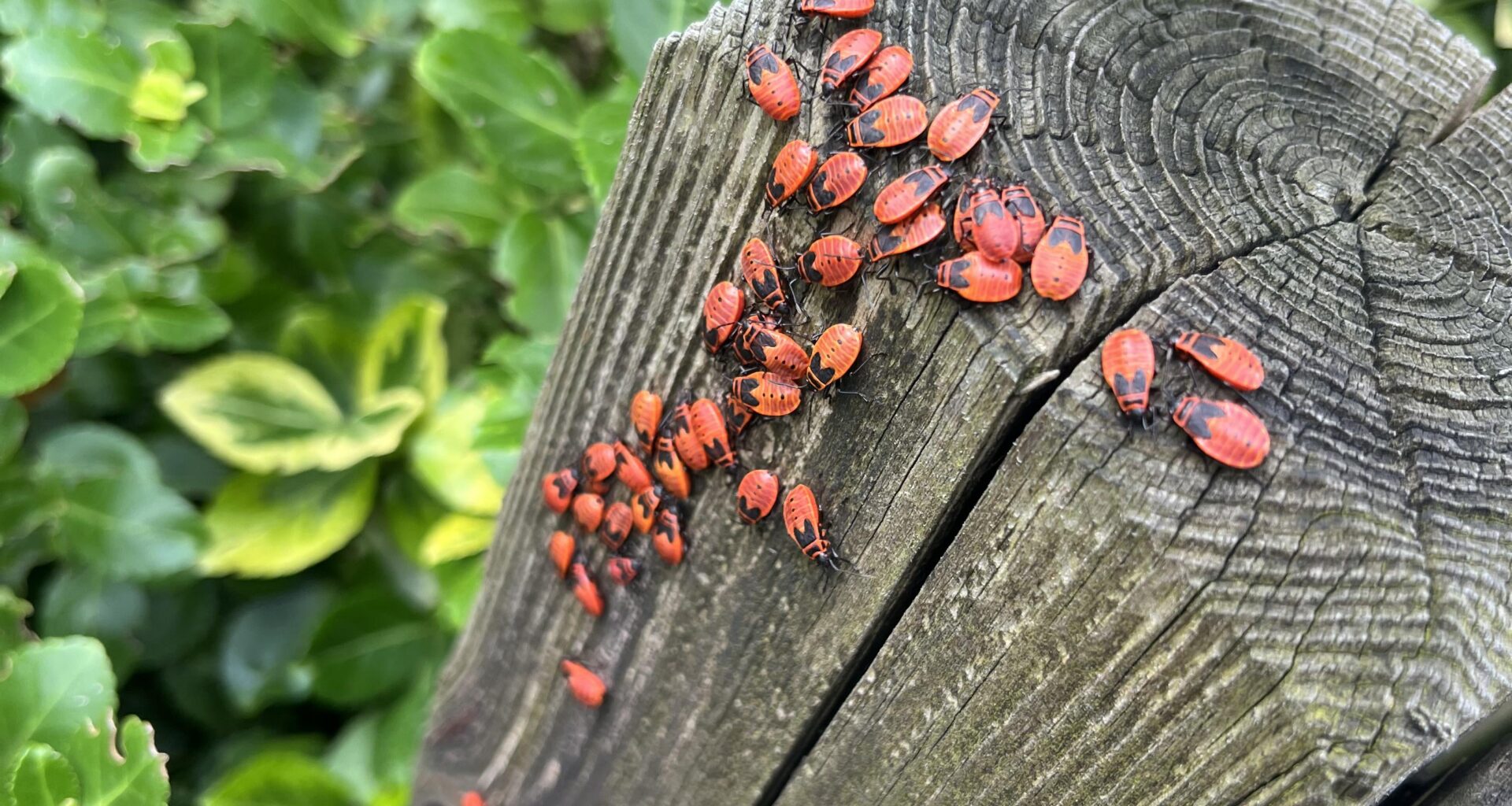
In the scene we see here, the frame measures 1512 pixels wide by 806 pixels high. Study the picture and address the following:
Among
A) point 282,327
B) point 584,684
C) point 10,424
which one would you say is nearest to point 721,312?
point 584,684

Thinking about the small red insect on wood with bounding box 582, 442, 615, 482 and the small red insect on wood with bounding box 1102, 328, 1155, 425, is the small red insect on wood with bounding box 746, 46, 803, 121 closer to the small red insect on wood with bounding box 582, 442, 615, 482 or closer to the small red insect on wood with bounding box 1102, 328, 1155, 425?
the small red insect on wood with bounding box 1102, 328, 1155, 425

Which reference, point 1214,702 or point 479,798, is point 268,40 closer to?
point 479,798

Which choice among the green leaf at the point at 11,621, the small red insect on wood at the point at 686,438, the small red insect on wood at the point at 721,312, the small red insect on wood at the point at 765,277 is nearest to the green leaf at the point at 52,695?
the green leaf at the point at 11,621

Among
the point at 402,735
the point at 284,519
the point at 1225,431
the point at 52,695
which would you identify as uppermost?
the point at 1225,431

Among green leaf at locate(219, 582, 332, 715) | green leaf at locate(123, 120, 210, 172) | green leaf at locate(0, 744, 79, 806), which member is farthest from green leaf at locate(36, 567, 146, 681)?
green leaf at locate(0, 744, 79, 806)

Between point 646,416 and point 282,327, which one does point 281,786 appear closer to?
point 282,327

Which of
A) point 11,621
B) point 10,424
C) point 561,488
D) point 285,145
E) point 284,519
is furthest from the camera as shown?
point 284,519
